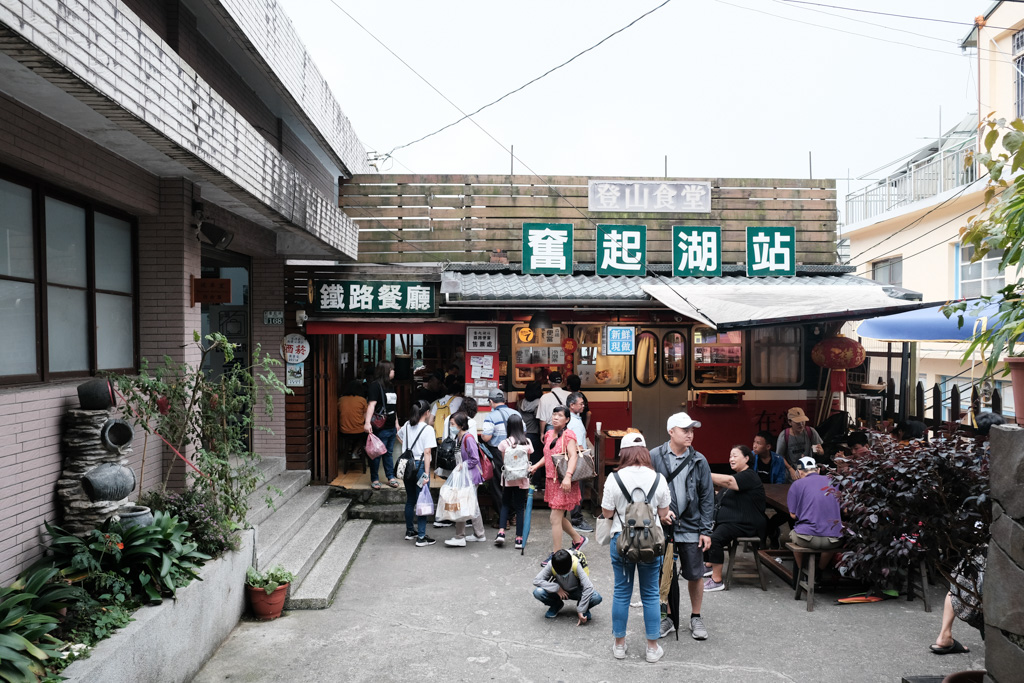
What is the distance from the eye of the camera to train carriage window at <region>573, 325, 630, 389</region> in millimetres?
13055

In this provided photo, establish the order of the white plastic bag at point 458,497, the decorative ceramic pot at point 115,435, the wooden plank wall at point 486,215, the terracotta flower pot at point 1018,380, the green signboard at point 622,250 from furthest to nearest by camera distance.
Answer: the wooden plank wall at point 486,215 < the green signboard at point 622,250 < the white plastic bag at point 458,497 < the decorative ceramic pot at point 115,435 < the terracotta flower pot at point 1018,380

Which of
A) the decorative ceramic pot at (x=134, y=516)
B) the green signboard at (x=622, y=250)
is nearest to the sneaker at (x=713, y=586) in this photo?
the decorative ceramic pot at (x=134, y=516)

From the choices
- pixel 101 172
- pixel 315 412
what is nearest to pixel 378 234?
pixel 315 412

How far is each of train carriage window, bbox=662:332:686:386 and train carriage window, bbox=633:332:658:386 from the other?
203mm

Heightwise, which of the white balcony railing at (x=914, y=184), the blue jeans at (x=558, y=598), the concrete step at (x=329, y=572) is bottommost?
the concrete step at (x=329, y=572)

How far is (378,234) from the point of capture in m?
12.2

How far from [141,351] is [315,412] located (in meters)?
4.81

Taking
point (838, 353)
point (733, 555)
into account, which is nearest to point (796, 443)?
point (733, 555)

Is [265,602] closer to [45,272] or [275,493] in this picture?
[275,493]

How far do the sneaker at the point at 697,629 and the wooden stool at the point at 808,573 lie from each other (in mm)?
1417

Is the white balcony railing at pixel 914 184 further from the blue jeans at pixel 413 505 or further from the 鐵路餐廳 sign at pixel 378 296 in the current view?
the blue jeans at pixel 413 505

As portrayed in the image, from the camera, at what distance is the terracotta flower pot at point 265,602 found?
6.70 meters

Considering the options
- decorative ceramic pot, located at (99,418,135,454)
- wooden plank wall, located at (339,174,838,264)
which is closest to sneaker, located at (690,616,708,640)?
decorative ceramic pot, located at (99,418,135,454)

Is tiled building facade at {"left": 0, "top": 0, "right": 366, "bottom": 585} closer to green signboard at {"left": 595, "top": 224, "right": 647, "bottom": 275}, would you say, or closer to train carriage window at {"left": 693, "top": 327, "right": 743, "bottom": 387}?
green signboard at {"left": 595, "top": 224, "right": 647, "bottom": 275}
